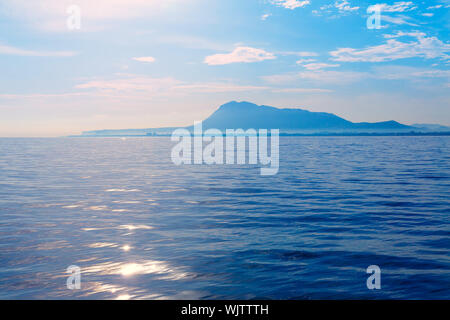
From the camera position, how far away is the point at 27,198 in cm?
2466

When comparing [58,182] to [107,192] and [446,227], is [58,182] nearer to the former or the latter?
[107,192]

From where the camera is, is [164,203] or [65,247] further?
[164,203]

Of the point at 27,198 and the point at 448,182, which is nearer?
the point at 27,198

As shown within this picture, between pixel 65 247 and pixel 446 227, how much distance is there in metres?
15.3

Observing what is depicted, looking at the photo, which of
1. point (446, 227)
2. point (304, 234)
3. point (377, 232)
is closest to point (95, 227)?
point (304, 234)

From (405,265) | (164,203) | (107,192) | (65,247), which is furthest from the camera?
(107,192)

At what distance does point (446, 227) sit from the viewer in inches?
635

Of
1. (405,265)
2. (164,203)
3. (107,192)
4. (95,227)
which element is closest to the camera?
(405,265)

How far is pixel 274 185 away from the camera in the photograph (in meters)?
31.7

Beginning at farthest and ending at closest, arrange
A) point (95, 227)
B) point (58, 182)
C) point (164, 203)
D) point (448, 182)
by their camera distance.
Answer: point (58, 182), point (448, 182), point (164, 203), point (95, 227)

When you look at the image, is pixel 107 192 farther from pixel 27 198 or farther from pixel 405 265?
pixel 405 265
